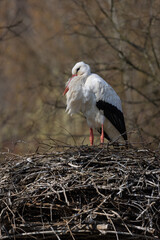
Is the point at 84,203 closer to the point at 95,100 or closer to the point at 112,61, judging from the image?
the point at 95,100

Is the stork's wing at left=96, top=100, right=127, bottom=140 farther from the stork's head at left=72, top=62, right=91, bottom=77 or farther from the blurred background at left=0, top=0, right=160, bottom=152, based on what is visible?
the blurred background at left=0, top=0, right=160, bottom=152

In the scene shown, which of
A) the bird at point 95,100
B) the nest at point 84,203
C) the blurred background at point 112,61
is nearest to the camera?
the nest at point 84,203

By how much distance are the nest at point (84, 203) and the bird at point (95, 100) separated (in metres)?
2.54

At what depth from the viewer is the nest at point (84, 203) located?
478 centimetres

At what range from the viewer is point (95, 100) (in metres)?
7.70

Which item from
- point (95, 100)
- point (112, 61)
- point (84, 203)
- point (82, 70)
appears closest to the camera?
point (84, 203)

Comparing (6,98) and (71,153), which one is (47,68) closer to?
(6,98)

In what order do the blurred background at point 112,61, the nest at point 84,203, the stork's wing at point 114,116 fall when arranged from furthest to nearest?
1. the blurred background at point 112,61
2. the stork's wing at point 114,116
3. the nest at point 84,203

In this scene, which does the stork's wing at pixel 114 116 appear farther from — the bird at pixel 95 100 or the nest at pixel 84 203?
the nest at pixel 84 203

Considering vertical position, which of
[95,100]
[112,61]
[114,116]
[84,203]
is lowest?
[84,203]

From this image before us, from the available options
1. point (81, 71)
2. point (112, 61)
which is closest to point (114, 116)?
point (81, 71)

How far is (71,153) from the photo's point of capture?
5.41 metres

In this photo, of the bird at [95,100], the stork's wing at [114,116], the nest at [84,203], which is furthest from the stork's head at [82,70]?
the nest at [84,203]

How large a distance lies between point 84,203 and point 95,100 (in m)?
2.99
